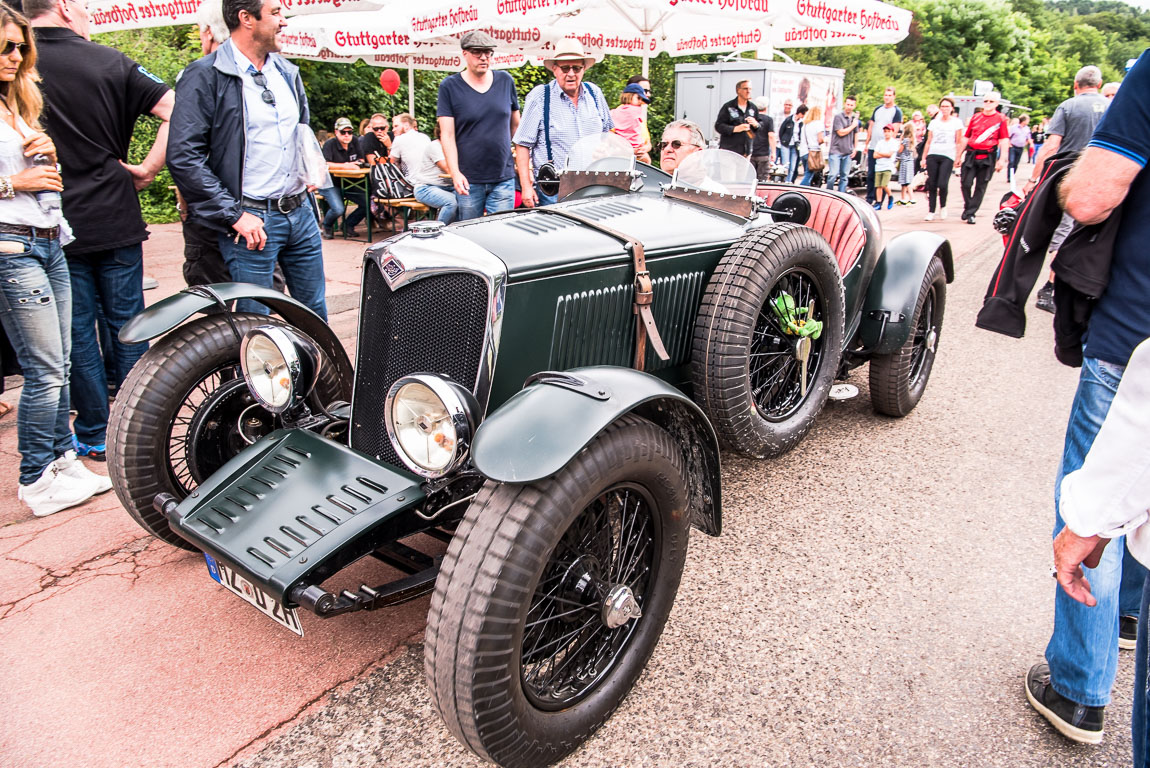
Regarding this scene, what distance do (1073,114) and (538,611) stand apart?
833 centimetres

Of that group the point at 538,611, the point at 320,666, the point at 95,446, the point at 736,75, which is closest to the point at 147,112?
the point at 95,446

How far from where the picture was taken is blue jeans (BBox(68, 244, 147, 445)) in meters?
3.60

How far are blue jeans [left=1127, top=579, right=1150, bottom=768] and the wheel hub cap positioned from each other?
3.65ft

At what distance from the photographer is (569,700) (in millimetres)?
2016

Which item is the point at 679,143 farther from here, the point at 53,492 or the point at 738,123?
the point at 738,123

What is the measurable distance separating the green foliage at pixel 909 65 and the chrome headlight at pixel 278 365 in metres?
10.4

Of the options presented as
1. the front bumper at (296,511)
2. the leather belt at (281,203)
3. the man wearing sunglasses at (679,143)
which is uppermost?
the man wearing sunglasses at (679,143)

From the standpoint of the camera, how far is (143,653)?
2.40 metres

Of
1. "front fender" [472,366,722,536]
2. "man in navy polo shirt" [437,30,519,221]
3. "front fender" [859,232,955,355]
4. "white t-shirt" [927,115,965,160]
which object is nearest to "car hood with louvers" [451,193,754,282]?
"front fender" [472,366,722,536]

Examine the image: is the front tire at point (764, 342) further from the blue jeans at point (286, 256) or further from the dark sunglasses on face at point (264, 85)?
the dark sunglasses on face at point (264, 85)

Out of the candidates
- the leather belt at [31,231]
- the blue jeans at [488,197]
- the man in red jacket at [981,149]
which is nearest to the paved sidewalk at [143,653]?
the leather belt at [31,231]

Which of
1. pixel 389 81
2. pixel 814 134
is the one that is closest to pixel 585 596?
pixel 814 134

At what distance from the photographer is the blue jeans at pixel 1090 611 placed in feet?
6.44

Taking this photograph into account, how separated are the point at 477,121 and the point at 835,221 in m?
2.75
